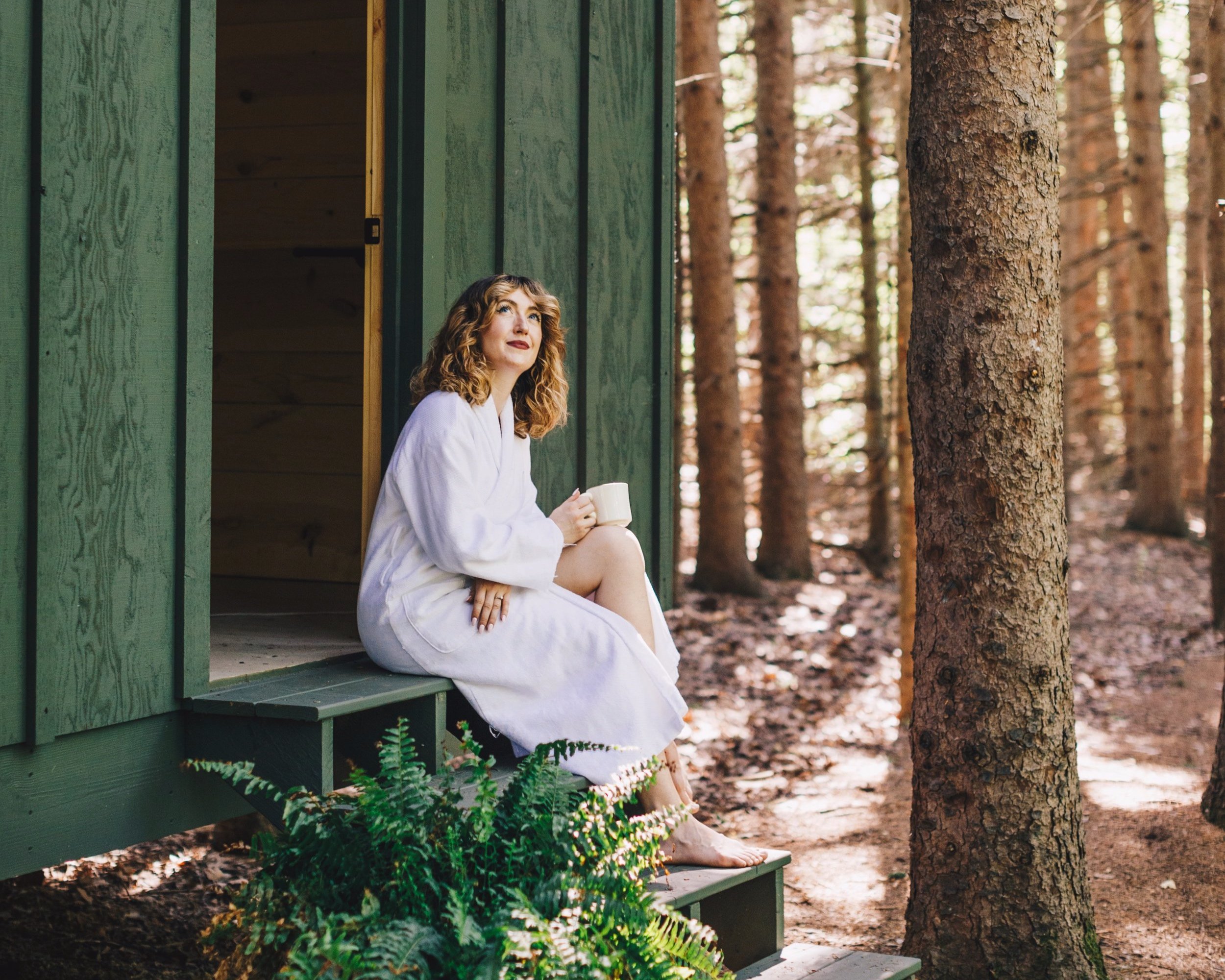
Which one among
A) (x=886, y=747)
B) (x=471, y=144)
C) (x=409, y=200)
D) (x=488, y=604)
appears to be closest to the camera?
(x=488, y=604)

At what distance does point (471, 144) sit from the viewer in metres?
4.47

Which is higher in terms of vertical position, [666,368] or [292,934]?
[666,368]

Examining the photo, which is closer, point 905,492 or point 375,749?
point 375,749

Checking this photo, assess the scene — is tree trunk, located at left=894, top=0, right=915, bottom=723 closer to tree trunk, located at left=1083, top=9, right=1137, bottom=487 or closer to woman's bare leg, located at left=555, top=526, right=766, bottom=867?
woman's bare leg, located at left=555, top=526, right=766, bottom=867

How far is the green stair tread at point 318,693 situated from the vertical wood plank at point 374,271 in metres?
0.66

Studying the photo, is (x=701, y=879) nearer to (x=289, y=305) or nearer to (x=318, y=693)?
(x=318, y=693)

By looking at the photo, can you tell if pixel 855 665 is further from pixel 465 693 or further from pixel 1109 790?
pixel 465 693

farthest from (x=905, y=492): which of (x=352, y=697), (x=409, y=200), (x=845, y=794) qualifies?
(x=352, y=697)

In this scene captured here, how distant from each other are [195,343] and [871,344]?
10.7 metres

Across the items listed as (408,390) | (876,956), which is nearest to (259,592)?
(408,390)

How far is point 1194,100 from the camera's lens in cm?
1323

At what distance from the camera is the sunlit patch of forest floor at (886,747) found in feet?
16.0

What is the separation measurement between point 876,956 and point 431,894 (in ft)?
4.90

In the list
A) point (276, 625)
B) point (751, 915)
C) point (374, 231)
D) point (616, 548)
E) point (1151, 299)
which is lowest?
point (751, 915)
